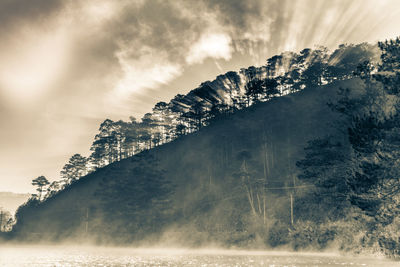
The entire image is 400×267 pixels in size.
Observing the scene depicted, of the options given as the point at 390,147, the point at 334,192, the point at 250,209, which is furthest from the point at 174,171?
the point at 390,147

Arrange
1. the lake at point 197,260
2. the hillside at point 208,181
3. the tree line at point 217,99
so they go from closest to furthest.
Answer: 1. the lake at point 197,260
2. the hillside at point 208,181
3. the tree line at point 217,99

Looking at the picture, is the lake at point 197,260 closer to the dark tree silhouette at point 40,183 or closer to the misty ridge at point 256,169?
the misty ridge at point 256,169

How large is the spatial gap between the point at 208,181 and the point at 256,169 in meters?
14.4

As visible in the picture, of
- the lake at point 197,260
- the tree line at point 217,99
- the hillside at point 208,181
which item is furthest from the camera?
the tree line at point 217,99

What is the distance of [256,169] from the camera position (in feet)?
275

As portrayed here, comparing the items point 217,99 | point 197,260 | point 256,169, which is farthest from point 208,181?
point 197,260

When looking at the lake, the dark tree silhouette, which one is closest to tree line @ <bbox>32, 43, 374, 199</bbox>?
the dark tree silhouette

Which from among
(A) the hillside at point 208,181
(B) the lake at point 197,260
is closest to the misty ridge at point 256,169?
(A) the hillside at point 208,181

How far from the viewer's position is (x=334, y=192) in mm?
38719

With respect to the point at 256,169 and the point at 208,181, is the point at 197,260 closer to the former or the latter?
the point at 256,169

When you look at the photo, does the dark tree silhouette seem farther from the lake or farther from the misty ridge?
the lake

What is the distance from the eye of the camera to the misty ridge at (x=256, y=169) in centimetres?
2905

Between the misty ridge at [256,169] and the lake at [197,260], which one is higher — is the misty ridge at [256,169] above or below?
above

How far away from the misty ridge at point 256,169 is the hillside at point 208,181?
379 mm
